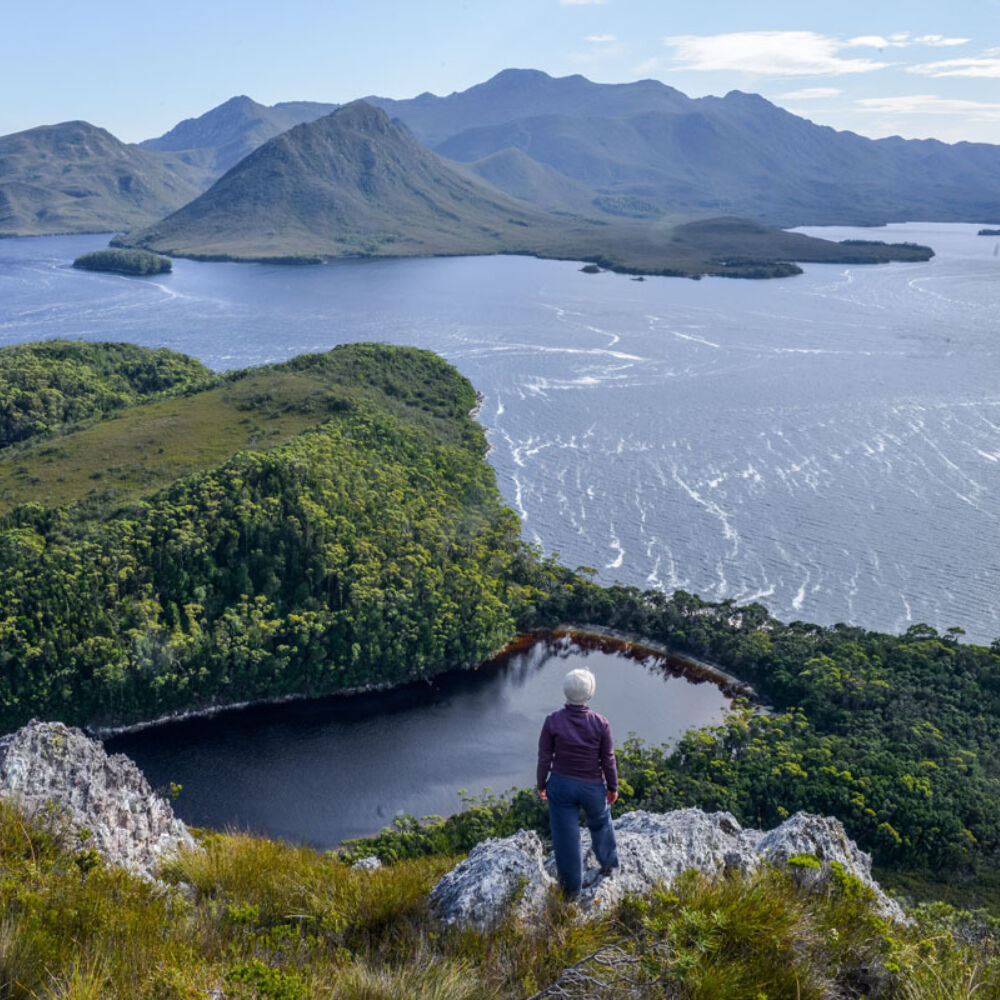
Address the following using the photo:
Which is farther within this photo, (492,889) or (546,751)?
(492,889)

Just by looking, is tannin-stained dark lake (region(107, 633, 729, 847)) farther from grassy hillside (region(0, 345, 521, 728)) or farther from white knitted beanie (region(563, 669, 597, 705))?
white knitted beanie (region(563, 669, 597, 705))

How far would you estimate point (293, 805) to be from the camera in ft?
129

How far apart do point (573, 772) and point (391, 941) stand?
3.01 metres

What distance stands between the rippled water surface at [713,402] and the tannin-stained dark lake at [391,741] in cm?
1083

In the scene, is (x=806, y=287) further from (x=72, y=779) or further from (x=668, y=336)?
(x=72, y=779)

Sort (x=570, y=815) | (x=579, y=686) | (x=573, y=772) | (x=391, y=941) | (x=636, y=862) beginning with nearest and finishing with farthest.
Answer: (x=579, y=686)
(x=391, y=941)
(x=573, y=772)
(x=570, y=815)
(x=636, y=862)

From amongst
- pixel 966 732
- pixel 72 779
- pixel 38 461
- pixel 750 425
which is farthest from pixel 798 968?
pixel 750 425

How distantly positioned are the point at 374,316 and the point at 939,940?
487 feet

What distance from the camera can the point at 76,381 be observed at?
8800 cm

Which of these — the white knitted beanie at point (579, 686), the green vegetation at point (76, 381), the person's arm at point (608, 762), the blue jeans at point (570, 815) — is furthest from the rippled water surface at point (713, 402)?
the white knitted beanie at point (579, 686)

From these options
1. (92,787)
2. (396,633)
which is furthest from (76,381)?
(92,787)

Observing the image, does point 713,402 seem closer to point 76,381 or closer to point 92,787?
point 76,381

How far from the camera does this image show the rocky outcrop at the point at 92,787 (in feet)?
48.3

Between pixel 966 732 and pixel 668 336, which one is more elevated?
pixel 668 336
